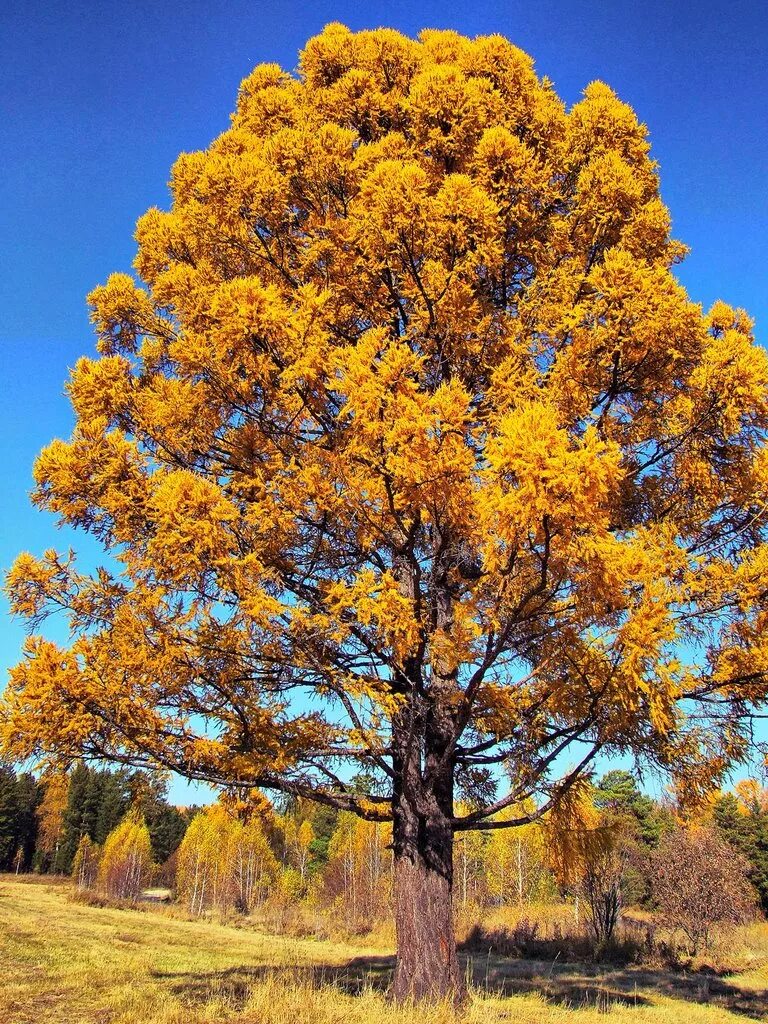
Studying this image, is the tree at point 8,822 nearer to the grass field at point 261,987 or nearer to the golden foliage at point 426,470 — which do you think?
the grass field at point 261,987

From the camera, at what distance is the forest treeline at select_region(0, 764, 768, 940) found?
6527 mm

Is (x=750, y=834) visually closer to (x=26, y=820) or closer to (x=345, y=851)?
(x=345, y=851)

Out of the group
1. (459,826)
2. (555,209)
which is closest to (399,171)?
(555,209)

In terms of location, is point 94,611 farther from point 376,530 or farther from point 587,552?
point 587,552

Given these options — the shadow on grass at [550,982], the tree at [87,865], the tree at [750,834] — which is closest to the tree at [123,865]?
the tree at [87,865]

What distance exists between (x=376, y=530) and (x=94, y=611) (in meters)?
3.08

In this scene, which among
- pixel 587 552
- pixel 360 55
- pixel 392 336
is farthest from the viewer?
pixel 360 55

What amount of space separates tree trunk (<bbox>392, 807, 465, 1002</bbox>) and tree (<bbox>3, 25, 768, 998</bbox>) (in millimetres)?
26

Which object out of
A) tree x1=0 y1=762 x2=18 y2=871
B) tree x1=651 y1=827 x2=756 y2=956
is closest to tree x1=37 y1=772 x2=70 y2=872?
tree x1=0 y1=762 x2=18 y2=871

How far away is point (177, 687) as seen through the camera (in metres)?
5.60

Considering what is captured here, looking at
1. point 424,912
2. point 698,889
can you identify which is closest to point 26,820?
point 698,889

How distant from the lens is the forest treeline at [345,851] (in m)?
6.53

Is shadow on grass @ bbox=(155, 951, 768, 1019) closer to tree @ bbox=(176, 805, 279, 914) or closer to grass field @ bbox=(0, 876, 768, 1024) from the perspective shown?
grass field @ bbox=(0, 876, 768, 1024)

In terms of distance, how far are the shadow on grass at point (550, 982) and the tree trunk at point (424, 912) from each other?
5.63 feet
